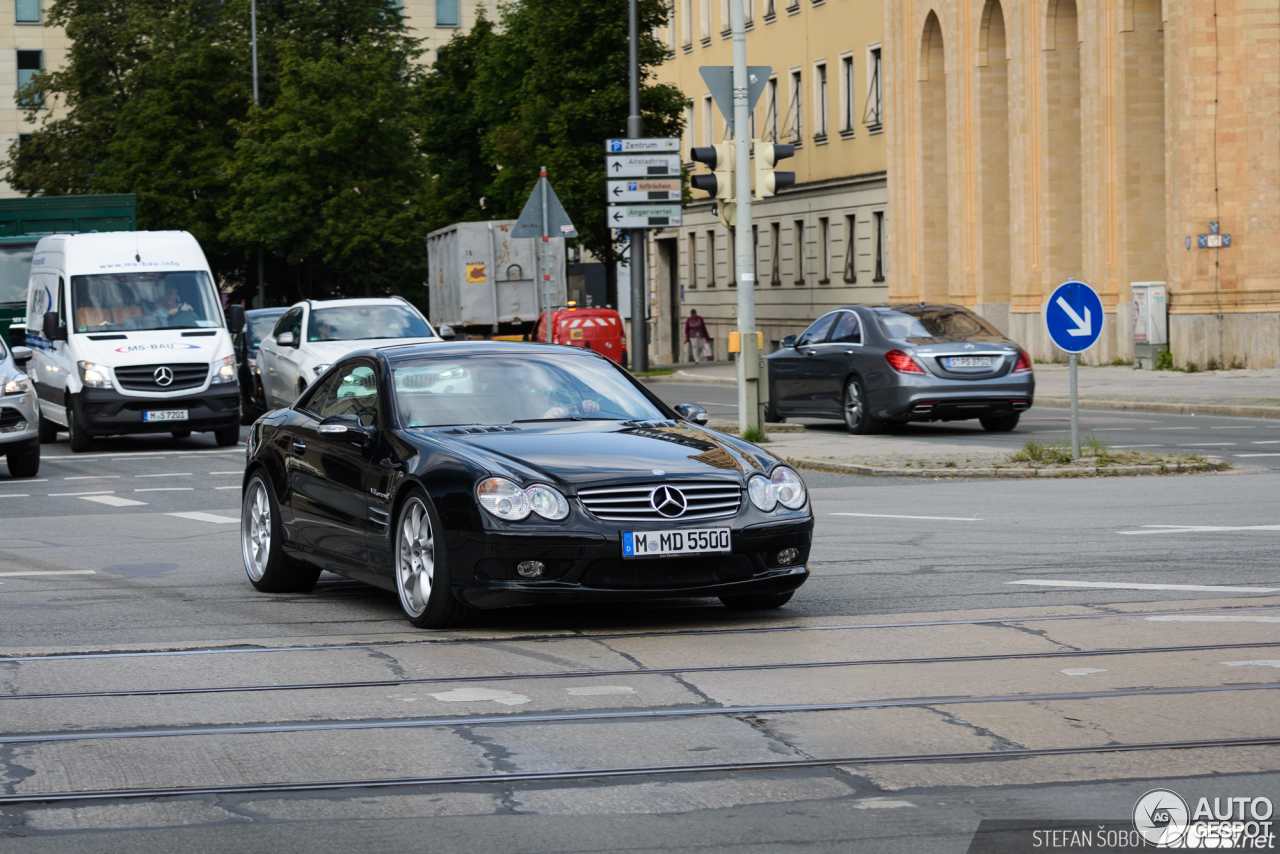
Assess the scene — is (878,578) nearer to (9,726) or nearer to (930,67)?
(9,726)

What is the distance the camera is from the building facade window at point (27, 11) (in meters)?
96.0

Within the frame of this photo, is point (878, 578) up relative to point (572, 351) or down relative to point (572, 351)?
down

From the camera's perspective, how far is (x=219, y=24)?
239ft

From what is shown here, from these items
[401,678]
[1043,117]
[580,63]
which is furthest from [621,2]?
[401,678]

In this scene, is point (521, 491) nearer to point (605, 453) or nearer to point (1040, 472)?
point (605, 453)

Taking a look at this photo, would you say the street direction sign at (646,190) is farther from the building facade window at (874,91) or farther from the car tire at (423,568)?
the car tire at (423,568)

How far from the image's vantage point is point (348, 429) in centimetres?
1001

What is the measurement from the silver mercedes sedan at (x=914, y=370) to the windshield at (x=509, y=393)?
41.9 ft

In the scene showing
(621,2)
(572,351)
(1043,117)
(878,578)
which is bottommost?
(878,578)

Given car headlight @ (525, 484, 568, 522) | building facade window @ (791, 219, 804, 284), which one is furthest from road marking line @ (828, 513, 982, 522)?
building facade window @ (791, 219, 804, 284)

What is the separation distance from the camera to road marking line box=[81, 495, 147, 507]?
17153 mm

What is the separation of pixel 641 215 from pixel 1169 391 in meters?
13.6

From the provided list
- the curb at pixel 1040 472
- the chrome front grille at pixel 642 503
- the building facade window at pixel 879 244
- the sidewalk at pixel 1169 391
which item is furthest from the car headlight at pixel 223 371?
the building facade window at pixel 879 244

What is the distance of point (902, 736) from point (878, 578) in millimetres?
4330
